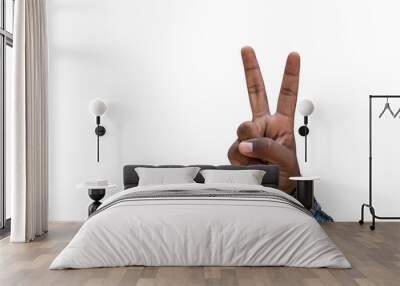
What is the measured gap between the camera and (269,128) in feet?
22.5

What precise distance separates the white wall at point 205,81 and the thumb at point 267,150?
0.82ft

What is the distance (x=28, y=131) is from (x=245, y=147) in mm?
2617

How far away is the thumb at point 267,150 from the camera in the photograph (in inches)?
266

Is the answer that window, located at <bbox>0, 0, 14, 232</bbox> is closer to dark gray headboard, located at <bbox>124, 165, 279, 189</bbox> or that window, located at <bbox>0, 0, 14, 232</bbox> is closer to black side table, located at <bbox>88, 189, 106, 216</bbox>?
black side table, located at <bbox>88, 189, 106, 216</bbox>

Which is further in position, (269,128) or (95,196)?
(269,128)

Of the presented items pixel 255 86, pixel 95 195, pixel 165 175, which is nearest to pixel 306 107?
pixel 255 86

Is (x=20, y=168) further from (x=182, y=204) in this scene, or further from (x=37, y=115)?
(x=182, y=204)

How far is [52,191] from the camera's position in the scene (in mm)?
6941

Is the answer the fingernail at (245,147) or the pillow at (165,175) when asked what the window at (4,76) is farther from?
the fingernail at (245,147)

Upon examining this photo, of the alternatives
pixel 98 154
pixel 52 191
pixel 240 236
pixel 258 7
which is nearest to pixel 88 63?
pixel 98 154

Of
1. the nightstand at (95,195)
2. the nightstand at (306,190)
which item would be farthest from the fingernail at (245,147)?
the nightstand at (95,195)

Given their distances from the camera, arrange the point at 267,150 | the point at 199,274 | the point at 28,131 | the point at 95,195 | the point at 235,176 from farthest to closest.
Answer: the point at 267,150 → the point at 95,195 → the point at 235,176 → the point at 28,131 → the point at 199,274

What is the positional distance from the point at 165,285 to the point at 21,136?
2617mm

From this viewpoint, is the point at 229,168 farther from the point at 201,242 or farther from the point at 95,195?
the point at 201,242
